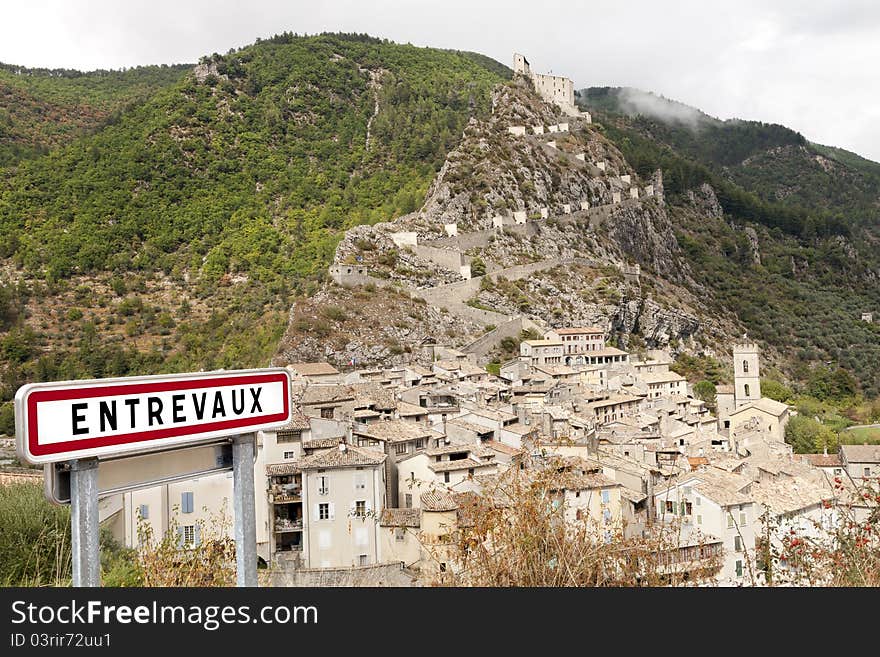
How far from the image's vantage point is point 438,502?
48.1 ft

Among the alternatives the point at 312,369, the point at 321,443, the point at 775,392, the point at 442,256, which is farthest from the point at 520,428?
the point at 442,256

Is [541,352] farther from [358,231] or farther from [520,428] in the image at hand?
[520,428]

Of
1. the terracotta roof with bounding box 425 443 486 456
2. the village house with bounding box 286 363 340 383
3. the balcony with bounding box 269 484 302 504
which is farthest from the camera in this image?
the village house with bounding box 286 363 340 383

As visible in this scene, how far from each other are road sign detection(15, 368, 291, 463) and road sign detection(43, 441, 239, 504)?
0.14 ft

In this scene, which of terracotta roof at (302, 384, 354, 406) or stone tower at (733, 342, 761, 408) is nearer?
terracotta roof at (302, 384, 354, 406)

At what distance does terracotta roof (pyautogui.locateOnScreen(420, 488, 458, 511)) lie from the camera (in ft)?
45.9

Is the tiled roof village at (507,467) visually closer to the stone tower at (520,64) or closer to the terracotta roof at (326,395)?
the terracotta roof at (326,395)

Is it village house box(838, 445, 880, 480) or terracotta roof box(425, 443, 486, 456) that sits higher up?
terracotta roof box(425, 443, 486, 456)

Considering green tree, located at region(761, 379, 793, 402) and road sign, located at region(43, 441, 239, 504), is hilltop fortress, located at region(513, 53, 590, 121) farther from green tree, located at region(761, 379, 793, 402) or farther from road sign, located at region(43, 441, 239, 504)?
road sign, located at region(43, 441, 239, 504)

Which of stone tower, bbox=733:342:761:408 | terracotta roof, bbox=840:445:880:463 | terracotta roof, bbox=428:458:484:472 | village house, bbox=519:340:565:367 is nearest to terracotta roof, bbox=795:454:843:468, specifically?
terracotta roof, bbox=840:445:880:463

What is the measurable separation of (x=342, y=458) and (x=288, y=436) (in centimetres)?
288

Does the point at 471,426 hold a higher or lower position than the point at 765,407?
higher

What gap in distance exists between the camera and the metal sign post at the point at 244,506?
2660 mm

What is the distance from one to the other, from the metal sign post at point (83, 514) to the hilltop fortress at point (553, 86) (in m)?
101
